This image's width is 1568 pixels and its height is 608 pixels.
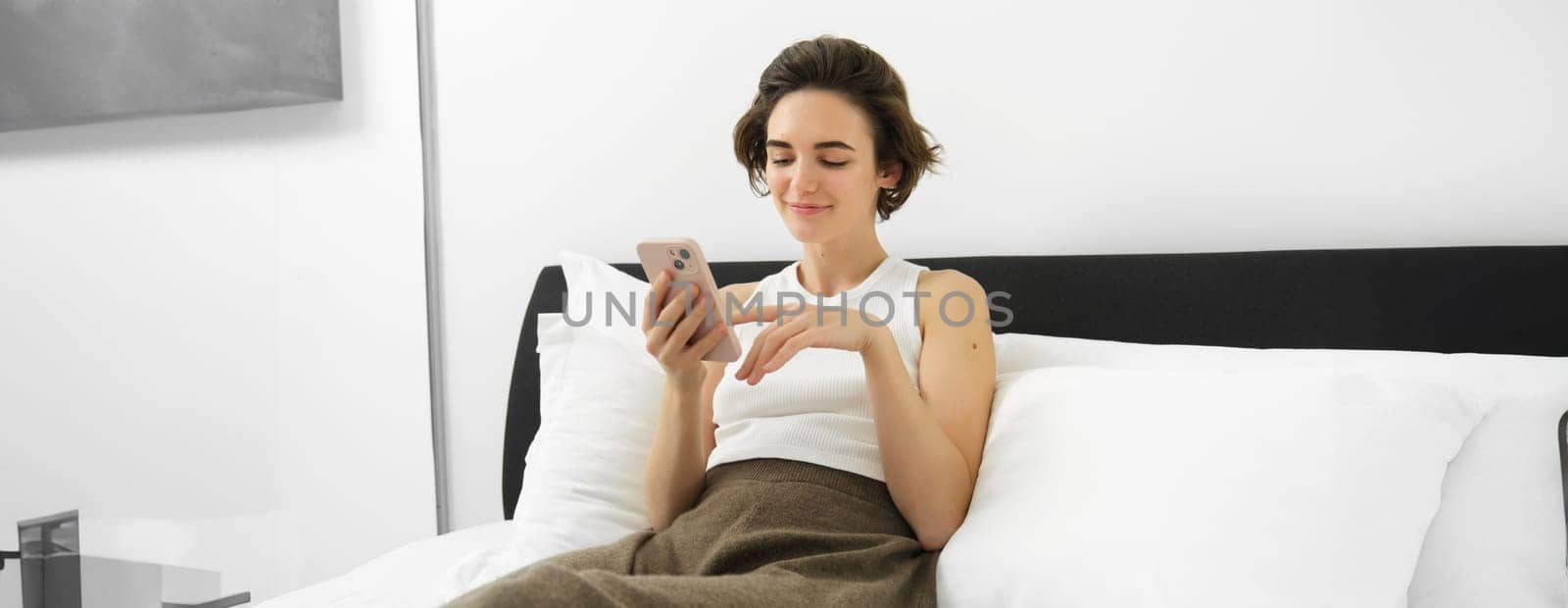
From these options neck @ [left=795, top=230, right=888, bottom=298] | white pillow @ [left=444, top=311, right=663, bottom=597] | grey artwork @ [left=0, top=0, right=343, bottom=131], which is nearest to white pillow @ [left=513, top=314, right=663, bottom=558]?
white pillow @ [left=444, top=311, right=663, bottom=597]

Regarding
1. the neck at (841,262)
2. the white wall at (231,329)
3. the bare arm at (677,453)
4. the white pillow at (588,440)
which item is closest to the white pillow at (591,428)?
the white pillow at (588,440)

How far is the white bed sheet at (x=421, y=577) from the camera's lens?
1.44 meters

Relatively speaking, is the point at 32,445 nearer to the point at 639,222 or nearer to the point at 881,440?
the point at 639,222

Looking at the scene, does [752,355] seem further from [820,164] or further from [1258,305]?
[1258,305]

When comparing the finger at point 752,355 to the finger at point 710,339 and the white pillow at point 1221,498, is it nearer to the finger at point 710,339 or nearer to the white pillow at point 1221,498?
the finger at point 710,339

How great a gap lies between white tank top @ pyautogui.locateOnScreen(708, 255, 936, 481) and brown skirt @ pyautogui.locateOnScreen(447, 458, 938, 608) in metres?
0.02

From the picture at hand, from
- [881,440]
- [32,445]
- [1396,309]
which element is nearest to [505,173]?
[32,445]

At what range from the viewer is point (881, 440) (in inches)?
51.2

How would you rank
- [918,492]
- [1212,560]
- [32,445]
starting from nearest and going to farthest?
[1212,560], [918,492], [32,445]

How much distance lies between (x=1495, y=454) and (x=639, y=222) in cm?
137

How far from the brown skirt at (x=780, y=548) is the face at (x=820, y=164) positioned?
320mm

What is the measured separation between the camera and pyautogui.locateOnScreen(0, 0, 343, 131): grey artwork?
2178 millimetres

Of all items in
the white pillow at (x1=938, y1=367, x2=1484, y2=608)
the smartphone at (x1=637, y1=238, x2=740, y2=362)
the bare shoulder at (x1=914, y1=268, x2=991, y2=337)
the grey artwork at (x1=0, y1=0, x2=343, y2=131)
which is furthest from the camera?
the grey artwork at (x1=0, y1=0, x2=343, y2=131)

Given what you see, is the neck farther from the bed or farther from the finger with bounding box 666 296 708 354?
the finger with bounding box 666 296 708 354
